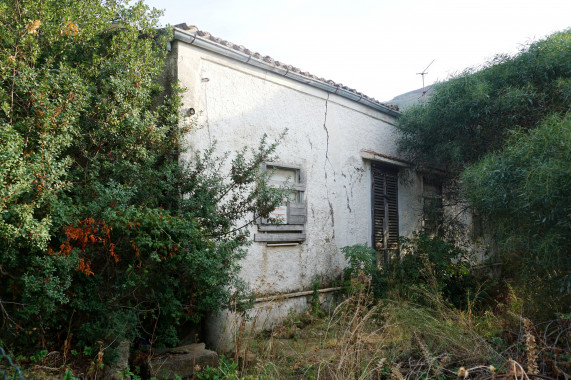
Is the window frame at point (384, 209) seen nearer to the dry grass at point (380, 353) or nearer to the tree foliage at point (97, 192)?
the dry grass at point (380, 353)

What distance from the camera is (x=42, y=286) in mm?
3742

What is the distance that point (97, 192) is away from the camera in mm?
4566

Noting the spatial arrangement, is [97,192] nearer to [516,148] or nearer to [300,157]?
[300,157]

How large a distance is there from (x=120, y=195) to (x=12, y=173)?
0.96 meters

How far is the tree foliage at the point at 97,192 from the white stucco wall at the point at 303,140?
696mm

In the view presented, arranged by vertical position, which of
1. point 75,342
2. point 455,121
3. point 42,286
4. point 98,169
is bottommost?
point 75,342

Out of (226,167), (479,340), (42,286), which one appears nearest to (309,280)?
→ (226,167)

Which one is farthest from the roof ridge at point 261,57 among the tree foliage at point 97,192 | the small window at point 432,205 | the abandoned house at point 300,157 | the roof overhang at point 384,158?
the small window at point 432,205

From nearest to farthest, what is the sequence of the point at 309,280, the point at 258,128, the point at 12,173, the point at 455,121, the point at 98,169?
the point at 12,173 < the point at 98,169 < the point at 258,128 < the point at 309,280 < the point at 455,121

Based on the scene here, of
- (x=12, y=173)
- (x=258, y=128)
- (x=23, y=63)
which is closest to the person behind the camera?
(x=12, y=173)

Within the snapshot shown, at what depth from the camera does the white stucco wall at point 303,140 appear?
626 centimetres

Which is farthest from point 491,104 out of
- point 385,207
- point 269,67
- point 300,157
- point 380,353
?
point 380,353

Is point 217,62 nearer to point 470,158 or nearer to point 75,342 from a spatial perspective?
point 75,342

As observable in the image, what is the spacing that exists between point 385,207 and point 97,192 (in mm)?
A: 6337
